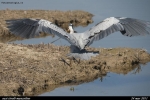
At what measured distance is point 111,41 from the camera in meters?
16.9

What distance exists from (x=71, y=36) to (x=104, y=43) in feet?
17.2

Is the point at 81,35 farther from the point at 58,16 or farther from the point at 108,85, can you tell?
the point at 58,16

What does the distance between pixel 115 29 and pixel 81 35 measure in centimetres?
77

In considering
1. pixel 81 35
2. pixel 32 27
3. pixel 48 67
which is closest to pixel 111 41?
pixel 48 67

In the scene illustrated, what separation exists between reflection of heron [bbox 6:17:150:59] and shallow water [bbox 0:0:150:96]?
119cm

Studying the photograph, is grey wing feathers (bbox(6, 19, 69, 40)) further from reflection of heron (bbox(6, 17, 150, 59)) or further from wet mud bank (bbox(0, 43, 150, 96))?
wet mud bank (bbox(0, 43, 150, 96))

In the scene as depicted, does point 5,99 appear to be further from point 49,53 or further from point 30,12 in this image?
point 30,12

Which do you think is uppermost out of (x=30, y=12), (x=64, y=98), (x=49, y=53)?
(x=30, y=12)

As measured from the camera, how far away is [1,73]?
11781mm

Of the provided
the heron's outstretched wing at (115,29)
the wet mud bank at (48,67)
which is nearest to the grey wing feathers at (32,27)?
the heron's outstretched wing at (115,29)

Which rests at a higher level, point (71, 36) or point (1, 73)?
point (71, 36)

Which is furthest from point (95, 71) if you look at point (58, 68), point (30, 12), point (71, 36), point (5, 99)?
point (30, 12)

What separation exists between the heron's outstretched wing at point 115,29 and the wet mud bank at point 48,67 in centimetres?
145

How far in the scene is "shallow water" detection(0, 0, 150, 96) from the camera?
39.9ft
